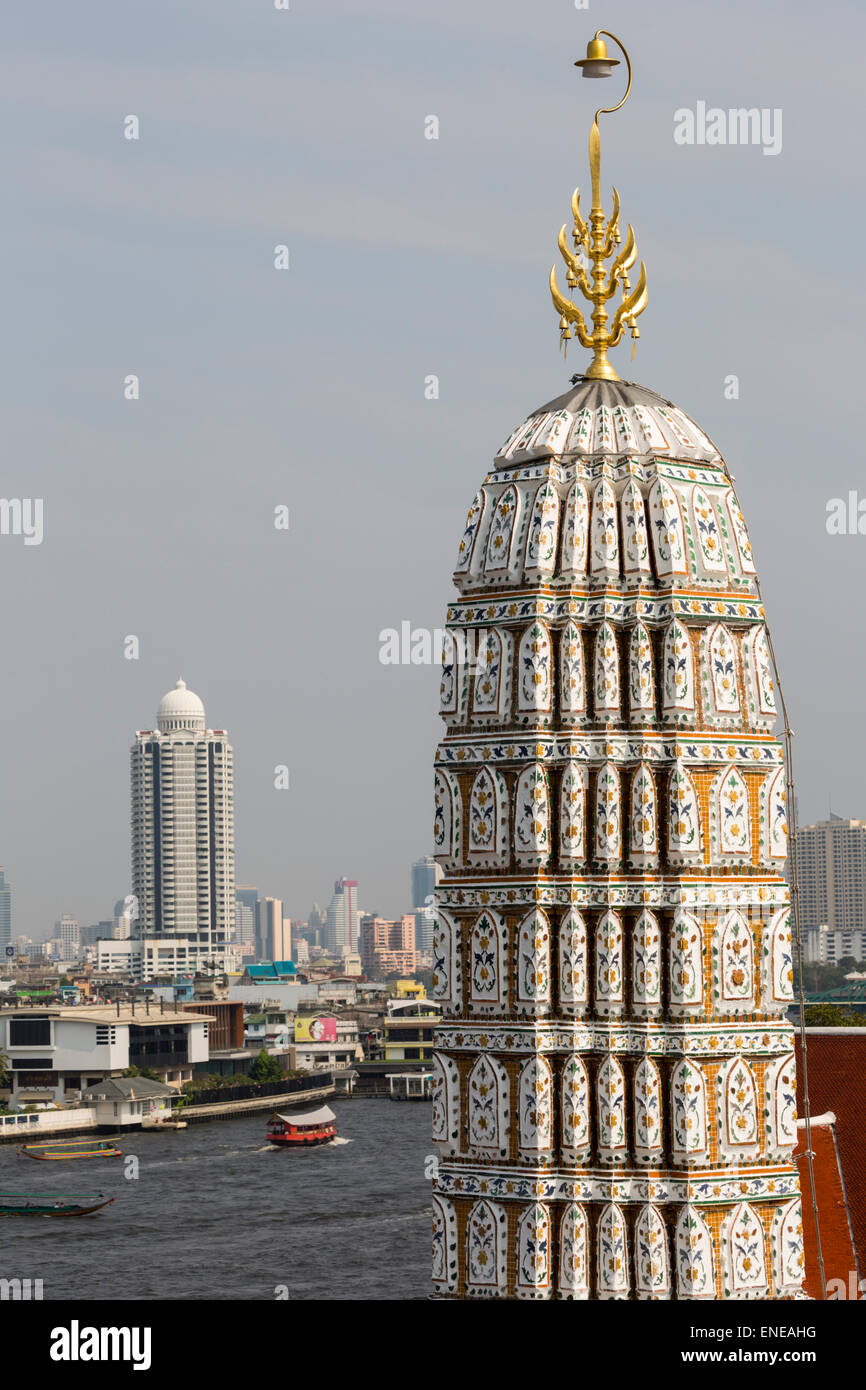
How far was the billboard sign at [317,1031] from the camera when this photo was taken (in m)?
168

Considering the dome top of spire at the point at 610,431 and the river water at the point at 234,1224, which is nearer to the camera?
the dome top of spire at the point at 610,431

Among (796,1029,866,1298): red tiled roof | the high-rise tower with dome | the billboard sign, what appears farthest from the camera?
the billboard sign

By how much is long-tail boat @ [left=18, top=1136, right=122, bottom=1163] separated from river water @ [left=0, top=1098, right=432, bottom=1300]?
80 cm

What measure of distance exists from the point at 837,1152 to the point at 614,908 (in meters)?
9.27

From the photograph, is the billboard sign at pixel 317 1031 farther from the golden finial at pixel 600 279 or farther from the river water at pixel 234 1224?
the golden finial at pixel 600 279

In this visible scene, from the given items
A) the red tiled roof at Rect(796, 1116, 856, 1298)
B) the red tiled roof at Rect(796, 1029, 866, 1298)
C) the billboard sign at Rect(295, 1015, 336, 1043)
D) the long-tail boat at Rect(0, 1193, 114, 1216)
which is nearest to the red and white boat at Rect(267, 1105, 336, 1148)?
the long-tail boat at Rect(0, 1193, 114, 1216)

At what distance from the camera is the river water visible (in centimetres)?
6366

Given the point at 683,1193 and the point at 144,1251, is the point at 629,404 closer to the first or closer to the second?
the point at 683,1193

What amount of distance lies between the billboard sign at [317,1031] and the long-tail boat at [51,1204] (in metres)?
79.5

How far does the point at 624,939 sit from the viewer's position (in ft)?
55.6

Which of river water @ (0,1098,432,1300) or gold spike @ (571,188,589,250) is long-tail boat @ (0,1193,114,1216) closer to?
river water @ (0,1098,432,1300)

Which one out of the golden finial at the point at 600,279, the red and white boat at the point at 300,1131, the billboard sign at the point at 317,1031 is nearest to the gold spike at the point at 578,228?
the golden finial at the point at 600,279

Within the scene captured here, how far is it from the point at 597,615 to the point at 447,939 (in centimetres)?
300
